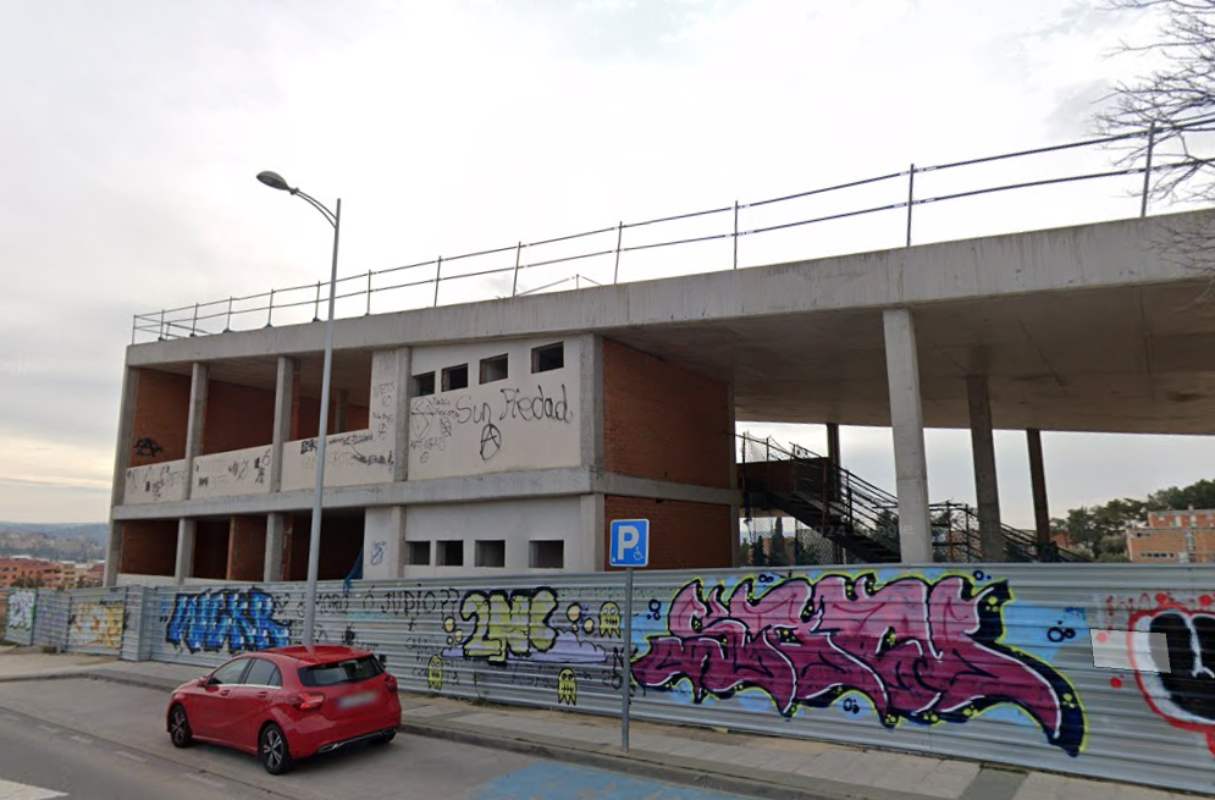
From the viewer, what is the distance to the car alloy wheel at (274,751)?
895 cm

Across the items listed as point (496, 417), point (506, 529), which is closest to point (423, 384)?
point (496, 417)

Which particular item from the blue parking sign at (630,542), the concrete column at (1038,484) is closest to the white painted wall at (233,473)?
the blue parking sign at (630,542)

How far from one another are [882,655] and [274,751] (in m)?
7.35

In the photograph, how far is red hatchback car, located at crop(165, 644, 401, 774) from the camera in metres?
9.00

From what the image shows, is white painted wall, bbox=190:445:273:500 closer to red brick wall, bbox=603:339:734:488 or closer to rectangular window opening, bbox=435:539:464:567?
rectangular window opening, bbox=435:539:464:567

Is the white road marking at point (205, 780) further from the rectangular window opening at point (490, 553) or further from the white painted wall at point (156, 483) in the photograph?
the white painted wall at point (156, 483)

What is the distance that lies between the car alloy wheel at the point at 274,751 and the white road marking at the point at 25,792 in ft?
6.50

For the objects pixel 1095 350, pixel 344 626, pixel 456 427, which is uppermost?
pixel 1095 350

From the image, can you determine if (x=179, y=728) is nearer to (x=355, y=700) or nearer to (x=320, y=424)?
(x=355, y=700)

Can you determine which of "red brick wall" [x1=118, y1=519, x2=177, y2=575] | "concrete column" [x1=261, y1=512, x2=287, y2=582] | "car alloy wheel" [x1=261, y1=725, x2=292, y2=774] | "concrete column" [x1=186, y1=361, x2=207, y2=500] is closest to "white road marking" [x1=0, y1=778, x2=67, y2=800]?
"car alloy wheel" [x1=261, y1=725, x2=292, y2=774]

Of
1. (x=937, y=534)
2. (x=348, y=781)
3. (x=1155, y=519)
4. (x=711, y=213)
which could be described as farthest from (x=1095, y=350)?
(x=1155, y=519)

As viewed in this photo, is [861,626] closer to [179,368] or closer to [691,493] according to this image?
[691,493]

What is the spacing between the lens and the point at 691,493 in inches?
699

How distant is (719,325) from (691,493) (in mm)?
4753
